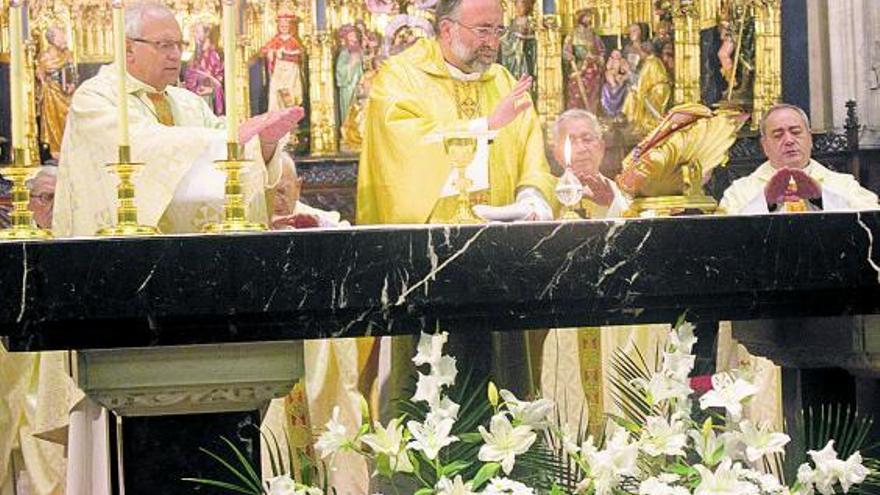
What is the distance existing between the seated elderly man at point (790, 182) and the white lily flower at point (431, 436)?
4516 millimetres

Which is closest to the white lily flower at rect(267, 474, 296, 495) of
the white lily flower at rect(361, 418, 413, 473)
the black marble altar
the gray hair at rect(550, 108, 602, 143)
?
the white lily flower at rect(361, 418, 413, 473)

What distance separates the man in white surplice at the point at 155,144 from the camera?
583 centimetres

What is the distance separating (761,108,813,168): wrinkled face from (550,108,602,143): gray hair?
894 mm

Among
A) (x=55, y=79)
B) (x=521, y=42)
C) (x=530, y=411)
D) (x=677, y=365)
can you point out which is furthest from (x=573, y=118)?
(x=530, y=411)

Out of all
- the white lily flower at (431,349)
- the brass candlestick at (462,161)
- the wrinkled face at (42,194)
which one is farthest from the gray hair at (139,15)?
the white lily flower at (431,349)

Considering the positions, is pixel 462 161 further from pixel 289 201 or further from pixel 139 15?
pixel 289 201

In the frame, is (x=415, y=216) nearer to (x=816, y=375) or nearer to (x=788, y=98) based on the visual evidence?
(x=816, y=375)

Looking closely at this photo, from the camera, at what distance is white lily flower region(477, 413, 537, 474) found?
3.01 metres

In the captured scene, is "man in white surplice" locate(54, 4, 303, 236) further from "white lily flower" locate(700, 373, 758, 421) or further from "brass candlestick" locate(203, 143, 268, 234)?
"white lily flower" locate(700, 373, 758, 421)

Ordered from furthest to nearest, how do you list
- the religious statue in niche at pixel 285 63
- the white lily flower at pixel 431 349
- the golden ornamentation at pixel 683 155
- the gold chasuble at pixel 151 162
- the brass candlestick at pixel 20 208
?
the religious statue in niche at pixel 285 63 < the gold chasuble at pixel 151 162 < the golden ornamentation at pixel 683 155 < the brass candlestick at pixel 20 208 < the white lily flower at pixel 431 349

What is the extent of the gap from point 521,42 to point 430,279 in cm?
610

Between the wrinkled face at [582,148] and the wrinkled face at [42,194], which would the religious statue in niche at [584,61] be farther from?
the wrinkled face at [42,194]

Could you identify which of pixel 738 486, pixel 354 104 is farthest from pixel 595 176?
pixel 738 486

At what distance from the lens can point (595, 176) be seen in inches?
322
